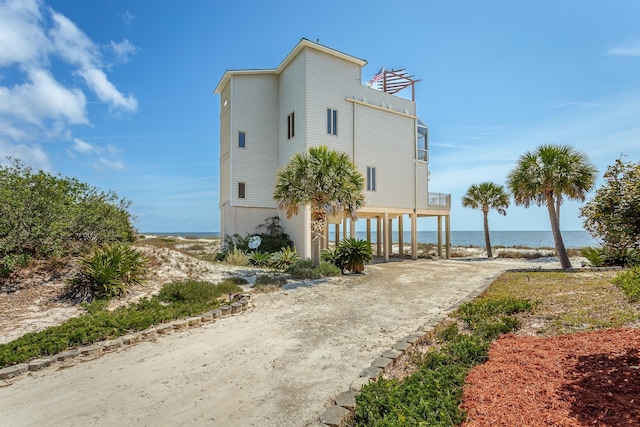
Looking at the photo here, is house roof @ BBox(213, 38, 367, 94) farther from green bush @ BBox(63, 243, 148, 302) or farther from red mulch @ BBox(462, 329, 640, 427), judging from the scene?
red mulch @ BBox(462, 329, 640, 427)

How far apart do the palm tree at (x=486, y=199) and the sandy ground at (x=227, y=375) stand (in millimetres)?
22334

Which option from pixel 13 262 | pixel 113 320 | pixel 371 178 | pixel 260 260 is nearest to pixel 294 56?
pixel 371 178

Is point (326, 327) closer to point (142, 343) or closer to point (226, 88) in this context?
point (142, 343)

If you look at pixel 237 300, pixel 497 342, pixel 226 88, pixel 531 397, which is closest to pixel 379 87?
pixel 226 88

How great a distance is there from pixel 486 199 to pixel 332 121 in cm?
1599

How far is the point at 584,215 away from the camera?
14.4 ft

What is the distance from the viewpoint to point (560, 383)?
3.62m

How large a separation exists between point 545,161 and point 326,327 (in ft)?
52.1

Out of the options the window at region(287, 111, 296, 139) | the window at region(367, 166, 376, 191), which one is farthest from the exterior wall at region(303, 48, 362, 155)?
the window at region(367, 166, 376, 191)

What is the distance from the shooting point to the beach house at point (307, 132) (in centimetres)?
1855

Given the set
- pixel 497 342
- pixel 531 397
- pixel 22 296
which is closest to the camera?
pixel 531 397

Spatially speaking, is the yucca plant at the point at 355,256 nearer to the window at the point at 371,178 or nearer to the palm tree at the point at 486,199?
the window at the point at 371,178

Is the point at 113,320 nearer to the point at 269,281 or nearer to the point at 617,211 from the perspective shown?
the point at 269,281

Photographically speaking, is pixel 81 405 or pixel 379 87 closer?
pixel 81 405
